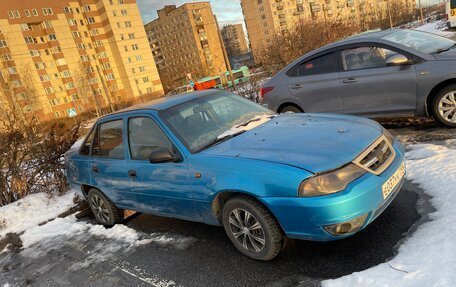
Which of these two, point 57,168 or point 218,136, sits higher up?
point 218,136

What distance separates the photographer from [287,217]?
298 centimetres

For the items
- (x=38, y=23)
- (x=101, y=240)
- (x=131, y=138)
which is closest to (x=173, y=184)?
(x=131, y=138)

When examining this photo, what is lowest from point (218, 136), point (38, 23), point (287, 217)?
point (287, 217)

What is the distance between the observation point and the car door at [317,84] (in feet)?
21.6

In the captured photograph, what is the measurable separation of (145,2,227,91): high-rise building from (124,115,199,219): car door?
8092 cm

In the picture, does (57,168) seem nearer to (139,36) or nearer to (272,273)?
(272,273)

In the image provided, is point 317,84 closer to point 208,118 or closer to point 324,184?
point 208,118

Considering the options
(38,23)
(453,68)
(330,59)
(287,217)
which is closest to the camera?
(287,217)

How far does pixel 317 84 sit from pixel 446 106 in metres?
2.15

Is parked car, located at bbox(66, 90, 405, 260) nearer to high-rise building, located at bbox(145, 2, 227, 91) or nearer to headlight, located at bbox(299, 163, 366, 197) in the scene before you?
headlight, located at bbox(299, 163, 366, 197)

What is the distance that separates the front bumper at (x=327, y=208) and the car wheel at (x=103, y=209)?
282 centimetres

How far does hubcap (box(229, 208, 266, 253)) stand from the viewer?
326 cm

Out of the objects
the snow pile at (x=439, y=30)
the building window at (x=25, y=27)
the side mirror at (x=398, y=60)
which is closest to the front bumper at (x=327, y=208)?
the side mirror at (x=398, y=60)

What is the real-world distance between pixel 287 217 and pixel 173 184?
4.44 ft
